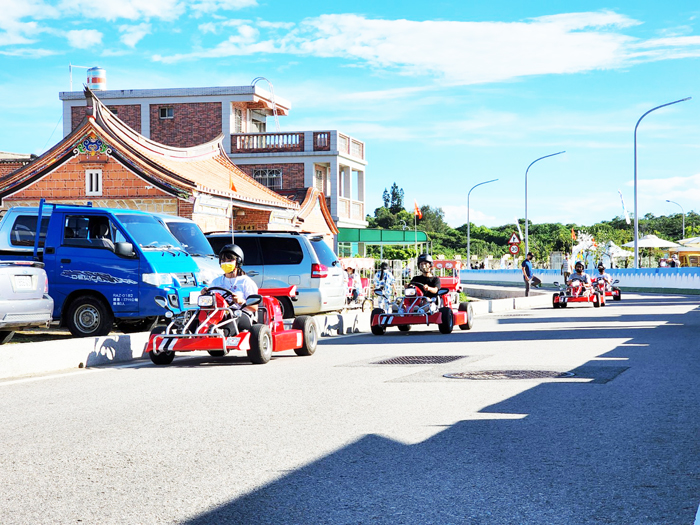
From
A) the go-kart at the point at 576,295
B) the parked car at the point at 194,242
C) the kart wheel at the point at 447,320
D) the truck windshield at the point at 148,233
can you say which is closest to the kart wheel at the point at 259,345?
the truck windshield at the point at 148,233

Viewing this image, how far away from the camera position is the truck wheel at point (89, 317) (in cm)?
1485

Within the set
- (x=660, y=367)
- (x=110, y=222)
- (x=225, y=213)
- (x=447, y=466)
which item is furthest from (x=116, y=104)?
(x=447, y=466)

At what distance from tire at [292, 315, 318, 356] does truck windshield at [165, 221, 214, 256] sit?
13.8ft

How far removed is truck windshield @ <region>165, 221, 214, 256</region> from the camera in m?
17.3

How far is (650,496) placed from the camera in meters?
5.03

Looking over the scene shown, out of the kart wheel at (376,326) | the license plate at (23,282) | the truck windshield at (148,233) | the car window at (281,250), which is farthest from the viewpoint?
the car window at (281,250)

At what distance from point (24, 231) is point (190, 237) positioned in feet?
9.49

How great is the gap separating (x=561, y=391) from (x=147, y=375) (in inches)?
193

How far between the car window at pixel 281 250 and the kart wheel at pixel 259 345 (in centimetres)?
663

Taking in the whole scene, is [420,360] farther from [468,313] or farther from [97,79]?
[97,79]

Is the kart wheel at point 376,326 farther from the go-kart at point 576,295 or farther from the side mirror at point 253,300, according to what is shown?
the go-kart at point 576,295

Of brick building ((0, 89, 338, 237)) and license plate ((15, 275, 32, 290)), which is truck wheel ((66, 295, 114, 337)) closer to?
license plate ((15, 275, 32, 290))

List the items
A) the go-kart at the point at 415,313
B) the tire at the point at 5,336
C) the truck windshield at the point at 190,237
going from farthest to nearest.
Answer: the go-kart at the point at 415,313
the truck windshield at the point at 190,237
the tire at the point at 5,336

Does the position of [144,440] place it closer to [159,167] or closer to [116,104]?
[159,167]
